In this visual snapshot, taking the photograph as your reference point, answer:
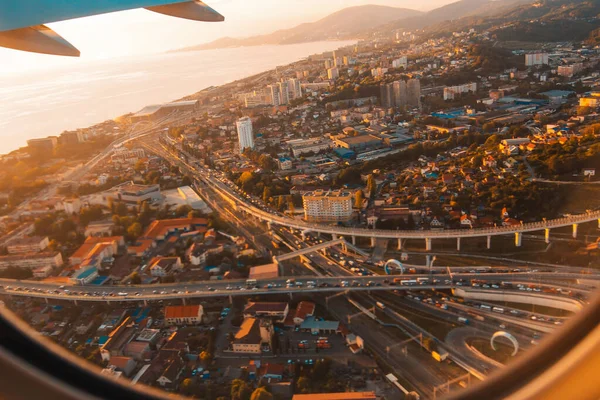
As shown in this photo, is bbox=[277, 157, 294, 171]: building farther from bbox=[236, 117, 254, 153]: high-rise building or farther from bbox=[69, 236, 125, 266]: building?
bbox=[69, 236, 125, 266]: building

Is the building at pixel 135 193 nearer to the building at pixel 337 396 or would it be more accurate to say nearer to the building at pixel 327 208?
the building at pixel 327 208

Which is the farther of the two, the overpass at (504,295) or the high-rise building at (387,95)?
the high-rise building at (387,95)

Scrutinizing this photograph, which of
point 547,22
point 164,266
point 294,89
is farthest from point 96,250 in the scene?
point 547,22

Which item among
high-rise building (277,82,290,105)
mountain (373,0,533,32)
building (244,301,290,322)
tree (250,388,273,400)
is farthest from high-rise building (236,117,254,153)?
mountain (373,0,533,32)

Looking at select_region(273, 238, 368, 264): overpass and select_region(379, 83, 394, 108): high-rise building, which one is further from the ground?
select_region(379, 83, 394, 108): high-rise building

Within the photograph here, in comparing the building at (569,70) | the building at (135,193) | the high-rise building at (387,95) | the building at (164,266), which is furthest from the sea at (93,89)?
the building at (569,70)

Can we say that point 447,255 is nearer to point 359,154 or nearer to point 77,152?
point 359,154
